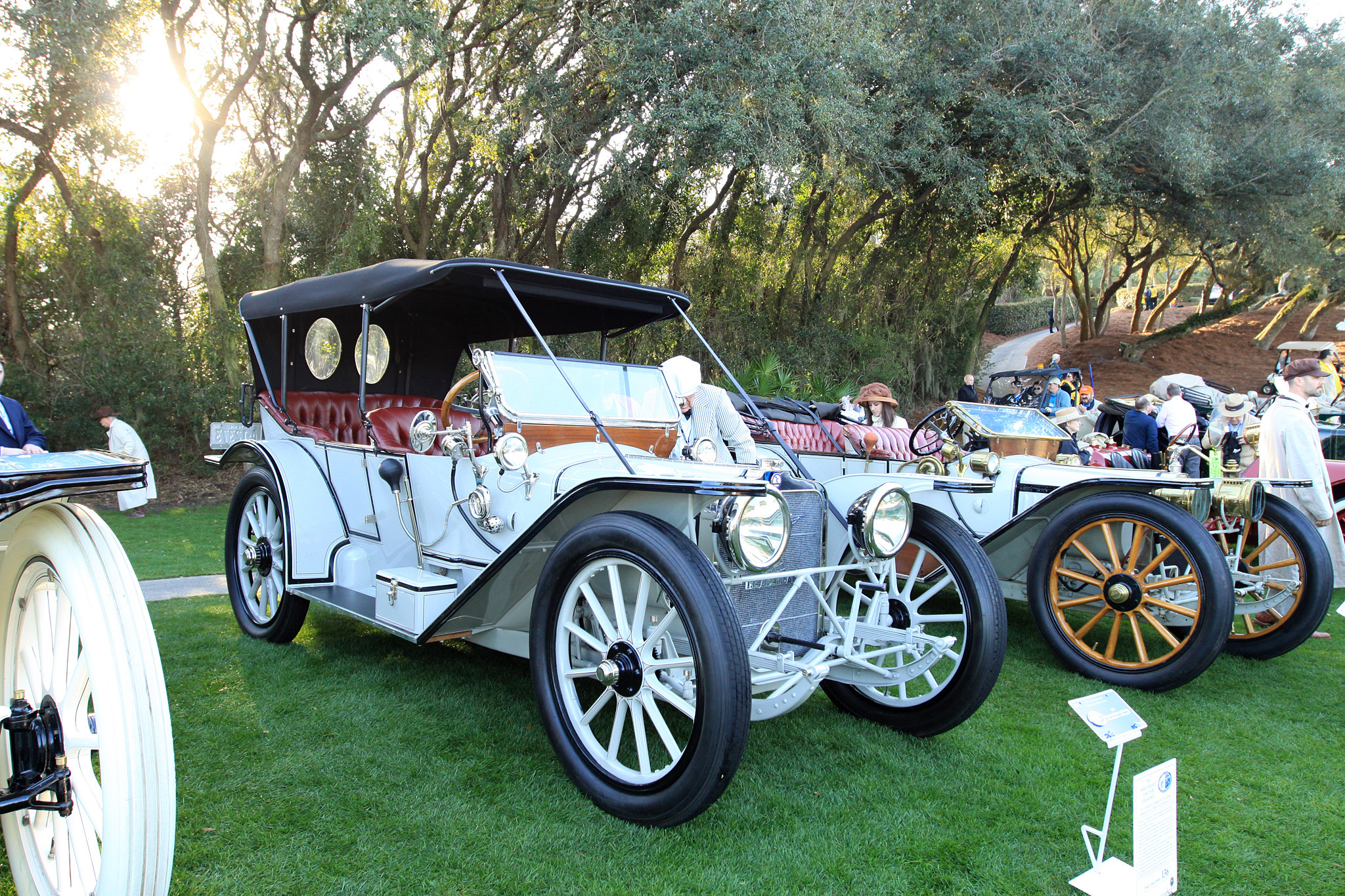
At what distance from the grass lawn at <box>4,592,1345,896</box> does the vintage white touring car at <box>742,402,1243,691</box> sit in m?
0.31

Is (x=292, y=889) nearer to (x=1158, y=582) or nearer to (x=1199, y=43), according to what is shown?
(x=1158, y=582)

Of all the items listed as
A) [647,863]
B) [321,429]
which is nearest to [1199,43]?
[321,429]

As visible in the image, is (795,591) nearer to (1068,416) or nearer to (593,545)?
(593,545)

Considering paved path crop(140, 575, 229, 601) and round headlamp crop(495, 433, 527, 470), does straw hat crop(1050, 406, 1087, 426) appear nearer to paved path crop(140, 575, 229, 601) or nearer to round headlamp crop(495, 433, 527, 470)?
round headlamp crop(495, 433, 527, 470)

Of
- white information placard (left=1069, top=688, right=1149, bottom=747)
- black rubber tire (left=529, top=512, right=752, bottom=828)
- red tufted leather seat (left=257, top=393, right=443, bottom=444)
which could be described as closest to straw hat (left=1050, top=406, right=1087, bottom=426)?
white information placard (left=1069, top=688, right=1149, bottom=747)

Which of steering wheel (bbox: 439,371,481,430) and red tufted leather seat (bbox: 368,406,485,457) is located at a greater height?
steering wheel (bbox: 439,371,481,430)

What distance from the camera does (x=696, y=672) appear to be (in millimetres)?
2391

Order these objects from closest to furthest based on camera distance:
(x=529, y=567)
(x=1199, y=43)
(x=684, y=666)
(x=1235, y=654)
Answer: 1. (x=684, y=666)
2. (x=529, y=567)
3. (x=1235, y=654)
4. (x=1199, y=43)

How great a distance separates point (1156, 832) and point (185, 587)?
6428 mm

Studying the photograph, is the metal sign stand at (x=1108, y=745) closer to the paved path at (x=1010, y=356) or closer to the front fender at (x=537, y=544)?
the front fender at (x=537, y=544)

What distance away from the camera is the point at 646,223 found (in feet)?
47.8

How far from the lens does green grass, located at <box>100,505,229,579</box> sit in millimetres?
6879

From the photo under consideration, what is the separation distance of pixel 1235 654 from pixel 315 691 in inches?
206

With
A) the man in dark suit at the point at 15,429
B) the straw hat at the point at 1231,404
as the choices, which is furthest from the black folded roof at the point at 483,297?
the straw hat at the point at 1231,404
